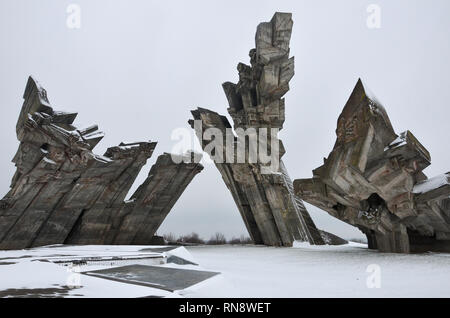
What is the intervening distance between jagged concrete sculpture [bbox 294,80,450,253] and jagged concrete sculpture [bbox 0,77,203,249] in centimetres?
788

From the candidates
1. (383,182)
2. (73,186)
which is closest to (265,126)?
(383,182)

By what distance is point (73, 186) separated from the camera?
38.7 ft

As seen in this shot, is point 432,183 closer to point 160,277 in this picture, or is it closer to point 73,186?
point 160,277

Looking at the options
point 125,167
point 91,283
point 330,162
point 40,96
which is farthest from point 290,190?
point 91,283

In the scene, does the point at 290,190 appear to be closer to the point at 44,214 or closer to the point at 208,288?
the point at 44,214

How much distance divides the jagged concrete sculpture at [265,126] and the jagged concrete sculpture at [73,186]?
2.57 m

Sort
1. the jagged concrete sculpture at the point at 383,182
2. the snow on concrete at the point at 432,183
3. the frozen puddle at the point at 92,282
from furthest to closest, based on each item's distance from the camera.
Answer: the snow on concrete at the point at 432,183 < the jagged concrete sculpture at the point at 383,182 < the frozen puddle at the point at 92,282

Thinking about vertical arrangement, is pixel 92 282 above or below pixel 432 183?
below

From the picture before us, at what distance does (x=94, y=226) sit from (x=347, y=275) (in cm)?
1114

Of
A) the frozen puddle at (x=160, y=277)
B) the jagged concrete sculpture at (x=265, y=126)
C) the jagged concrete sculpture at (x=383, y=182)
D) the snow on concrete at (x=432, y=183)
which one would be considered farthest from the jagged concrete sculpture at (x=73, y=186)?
the snow on concrete at (x=432, y=183)

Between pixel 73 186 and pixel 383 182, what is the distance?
1034 cm

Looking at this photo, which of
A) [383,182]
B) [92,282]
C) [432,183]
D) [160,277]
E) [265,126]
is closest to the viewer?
[92,282]

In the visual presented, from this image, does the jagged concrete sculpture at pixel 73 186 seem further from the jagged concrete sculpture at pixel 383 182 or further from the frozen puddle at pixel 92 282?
the jagged concrete sculpture at pixel 383 182

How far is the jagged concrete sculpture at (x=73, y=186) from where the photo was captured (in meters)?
10.5
